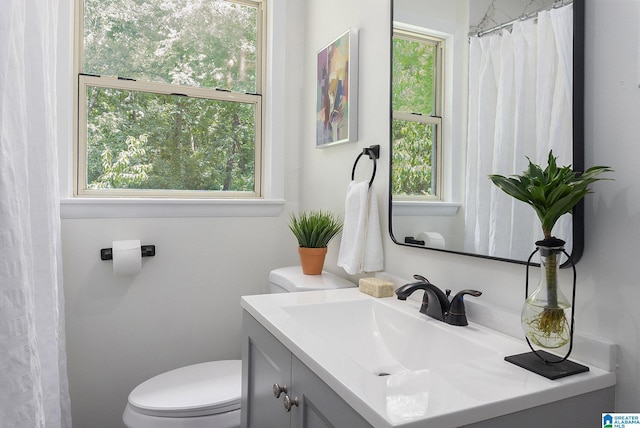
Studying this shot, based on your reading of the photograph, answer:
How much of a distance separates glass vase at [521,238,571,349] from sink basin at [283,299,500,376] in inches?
4.9

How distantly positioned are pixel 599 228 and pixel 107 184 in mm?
1849

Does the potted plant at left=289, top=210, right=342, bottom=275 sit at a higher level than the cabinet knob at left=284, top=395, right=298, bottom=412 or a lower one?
higher

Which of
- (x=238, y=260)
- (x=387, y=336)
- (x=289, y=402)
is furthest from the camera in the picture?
(x=238, y=260)

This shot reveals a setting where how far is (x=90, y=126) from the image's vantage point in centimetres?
186

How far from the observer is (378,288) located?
4.49ft

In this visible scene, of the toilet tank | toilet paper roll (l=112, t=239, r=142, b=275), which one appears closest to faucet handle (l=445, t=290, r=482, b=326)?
the toilet tank

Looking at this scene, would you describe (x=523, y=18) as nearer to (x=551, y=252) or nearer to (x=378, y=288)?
(x=551, y=252)

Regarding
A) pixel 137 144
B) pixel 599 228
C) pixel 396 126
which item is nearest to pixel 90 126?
pixel 137 144

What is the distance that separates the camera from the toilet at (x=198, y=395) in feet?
4.56

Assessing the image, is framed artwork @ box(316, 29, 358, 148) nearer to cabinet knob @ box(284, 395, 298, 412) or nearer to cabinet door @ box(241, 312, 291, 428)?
cabinet door @ box(241, 312, 291, 428)

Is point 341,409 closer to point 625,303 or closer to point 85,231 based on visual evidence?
point 625,303

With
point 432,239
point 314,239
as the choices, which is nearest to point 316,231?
point 314,239

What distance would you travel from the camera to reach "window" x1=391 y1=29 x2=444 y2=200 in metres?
1.26

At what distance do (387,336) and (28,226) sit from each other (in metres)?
1.02
